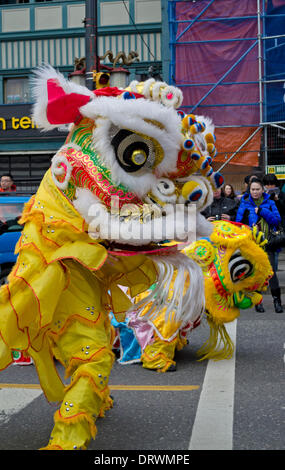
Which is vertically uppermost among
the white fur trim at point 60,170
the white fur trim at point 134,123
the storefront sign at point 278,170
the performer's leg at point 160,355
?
the storefront sign at point 278,170

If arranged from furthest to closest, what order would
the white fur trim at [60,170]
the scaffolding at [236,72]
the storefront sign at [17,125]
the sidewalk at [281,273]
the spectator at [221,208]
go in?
the storefront sign at [17,125]
the scaffolding at [236,72]
the sidewalk at [281,273]
the spectator at [221,208]
the white fur trim at [60,170]

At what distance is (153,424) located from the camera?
387 centimetres

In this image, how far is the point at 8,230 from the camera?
8289mm

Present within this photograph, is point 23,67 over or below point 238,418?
over

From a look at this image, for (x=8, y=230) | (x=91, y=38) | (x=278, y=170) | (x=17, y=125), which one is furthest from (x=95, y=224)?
(x=17, y=125)

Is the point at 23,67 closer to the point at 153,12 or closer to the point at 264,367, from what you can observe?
the point at 153,12

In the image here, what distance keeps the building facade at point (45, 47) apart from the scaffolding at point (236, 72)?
251 cm

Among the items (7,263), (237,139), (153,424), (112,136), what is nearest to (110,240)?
(112,136)

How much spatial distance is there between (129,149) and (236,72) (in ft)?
42.1

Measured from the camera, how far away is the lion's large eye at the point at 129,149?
10.8ft

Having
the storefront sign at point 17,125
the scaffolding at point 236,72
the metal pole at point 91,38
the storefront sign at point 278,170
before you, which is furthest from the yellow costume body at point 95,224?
the storefront sign at point 17,125

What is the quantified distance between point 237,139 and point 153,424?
12.1 m

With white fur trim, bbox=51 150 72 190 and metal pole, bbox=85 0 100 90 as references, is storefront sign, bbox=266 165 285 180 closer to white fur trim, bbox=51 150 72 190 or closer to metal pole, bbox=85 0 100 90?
metal pole, bbox=85 0 100 90

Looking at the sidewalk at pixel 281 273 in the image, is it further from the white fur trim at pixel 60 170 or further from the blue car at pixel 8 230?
the white fur trim at pixel 60 170
